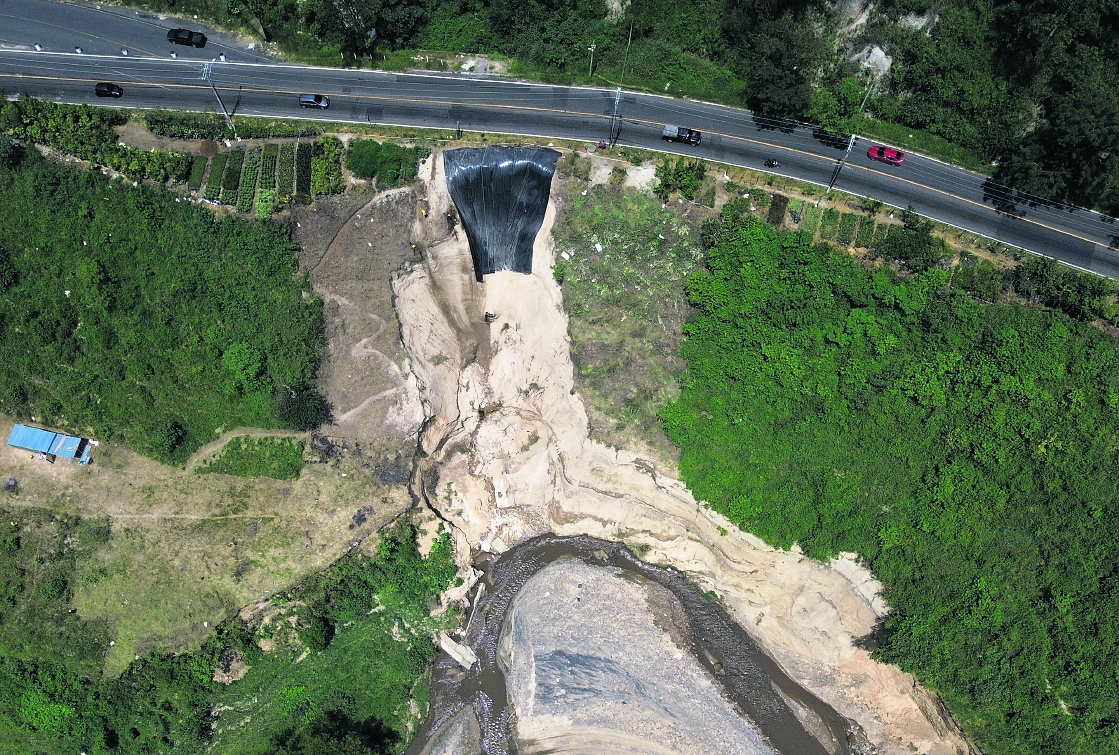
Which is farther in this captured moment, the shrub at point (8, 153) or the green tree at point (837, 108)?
the green tree at point (837, 108)

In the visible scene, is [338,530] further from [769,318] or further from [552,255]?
[769,318]

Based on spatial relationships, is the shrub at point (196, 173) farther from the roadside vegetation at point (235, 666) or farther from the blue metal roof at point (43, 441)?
the roadside vegetation at point (235, 666)

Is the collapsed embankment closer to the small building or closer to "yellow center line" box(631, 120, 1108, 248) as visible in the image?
"yellow center line" box(631, 120, 1108, 248)

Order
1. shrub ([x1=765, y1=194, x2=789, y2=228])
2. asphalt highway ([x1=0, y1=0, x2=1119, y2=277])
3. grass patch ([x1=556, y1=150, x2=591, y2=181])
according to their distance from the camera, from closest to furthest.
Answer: shrub ([x1=765, y1=194, x2=789, y2=228])
asphalt highway ([x1=0, y1=0, x2=1119, y2=277])
grass patch ([x1=556, y1=150, x2=591, y2=181])

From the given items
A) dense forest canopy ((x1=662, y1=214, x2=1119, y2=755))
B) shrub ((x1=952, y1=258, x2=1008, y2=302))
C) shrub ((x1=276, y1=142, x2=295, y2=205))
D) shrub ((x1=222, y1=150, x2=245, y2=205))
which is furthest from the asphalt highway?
dense forest canopy ((x1=662, y1=214, x2=1119, y2=755))

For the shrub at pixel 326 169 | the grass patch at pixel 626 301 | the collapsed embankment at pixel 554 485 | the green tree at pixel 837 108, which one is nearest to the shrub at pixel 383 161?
the shrub at pixel 326 169

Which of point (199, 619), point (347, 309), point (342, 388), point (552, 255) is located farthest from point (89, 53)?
point (199, 619)
